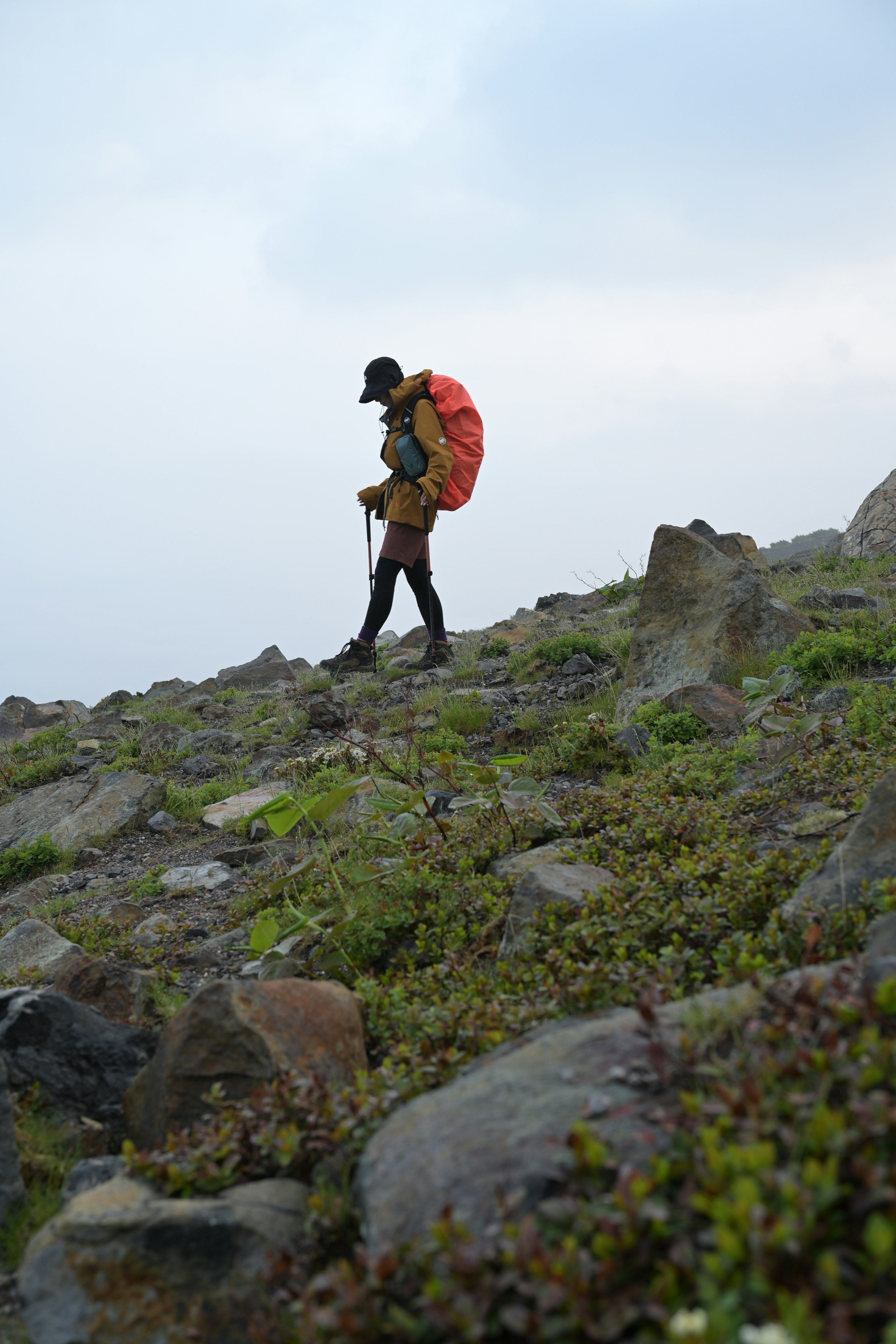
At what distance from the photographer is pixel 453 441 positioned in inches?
444

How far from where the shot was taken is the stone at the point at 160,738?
10.1 meters

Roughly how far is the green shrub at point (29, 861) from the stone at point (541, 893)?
16.9 ft

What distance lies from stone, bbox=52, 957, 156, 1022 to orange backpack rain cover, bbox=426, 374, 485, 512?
8.55 metres

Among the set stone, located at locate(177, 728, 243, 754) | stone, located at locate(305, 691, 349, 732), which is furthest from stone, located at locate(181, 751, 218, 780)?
stone, located at locate(305, 691, 349, 732)

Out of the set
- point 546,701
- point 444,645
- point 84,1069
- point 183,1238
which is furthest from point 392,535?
point 183,1238

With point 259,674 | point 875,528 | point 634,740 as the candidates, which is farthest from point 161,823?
point 875,528

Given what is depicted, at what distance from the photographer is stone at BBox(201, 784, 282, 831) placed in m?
7.16

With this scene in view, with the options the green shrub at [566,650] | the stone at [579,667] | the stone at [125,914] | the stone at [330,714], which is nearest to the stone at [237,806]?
the stone at [330,714]

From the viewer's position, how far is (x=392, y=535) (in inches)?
440

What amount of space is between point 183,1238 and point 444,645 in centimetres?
1043

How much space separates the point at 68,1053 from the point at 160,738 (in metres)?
7.88

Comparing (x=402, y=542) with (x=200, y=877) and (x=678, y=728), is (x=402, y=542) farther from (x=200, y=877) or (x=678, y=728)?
(x=200, y=877)

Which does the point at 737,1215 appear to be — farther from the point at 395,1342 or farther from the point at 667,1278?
the point at 395,1342

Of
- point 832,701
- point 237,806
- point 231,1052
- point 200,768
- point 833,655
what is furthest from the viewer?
point 200,768
